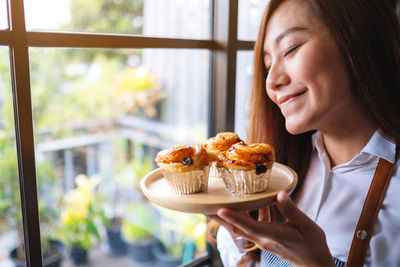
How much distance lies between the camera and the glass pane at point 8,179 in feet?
3.86

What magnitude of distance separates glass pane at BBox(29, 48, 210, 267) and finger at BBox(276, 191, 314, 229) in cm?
103

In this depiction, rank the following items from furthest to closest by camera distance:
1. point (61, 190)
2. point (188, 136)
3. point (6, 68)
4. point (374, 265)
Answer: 1. point (188, 136)
2. point (61, 190)
3. point (374, 265)
4. point (6, 68)

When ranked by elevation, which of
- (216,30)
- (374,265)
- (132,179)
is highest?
(216,30)

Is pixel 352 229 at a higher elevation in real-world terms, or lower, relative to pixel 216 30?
lower

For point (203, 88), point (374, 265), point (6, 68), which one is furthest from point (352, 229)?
point (6, 68)

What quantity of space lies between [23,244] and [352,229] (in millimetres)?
1242

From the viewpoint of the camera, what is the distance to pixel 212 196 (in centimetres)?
115

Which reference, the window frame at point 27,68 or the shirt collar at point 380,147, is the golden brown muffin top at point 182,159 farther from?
the shirt collar at point 380,147

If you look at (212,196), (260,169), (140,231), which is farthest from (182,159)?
(140,231)

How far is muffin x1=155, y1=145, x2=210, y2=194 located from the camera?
1.18 m

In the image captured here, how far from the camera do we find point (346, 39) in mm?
1220

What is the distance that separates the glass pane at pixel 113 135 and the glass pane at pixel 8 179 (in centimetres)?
18

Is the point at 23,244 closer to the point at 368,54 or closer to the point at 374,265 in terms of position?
the point at 374,265

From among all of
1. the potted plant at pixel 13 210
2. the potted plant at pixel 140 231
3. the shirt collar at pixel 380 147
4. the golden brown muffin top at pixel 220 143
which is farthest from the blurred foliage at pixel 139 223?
the shirt collar at pixel 380 147
